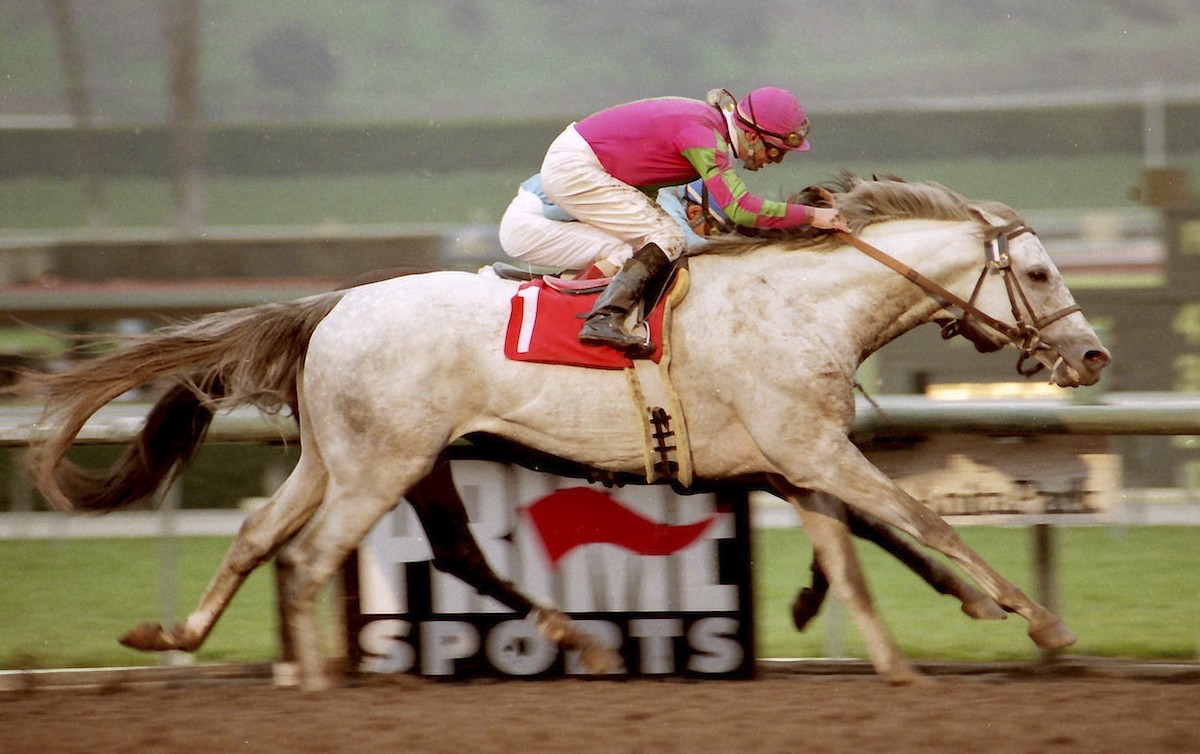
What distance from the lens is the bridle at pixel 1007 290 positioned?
475 cm

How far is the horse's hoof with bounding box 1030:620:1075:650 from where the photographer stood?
4492mm

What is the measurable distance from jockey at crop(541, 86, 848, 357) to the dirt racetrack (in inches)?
46.0

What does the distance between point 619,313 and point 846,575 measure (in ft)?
3.84

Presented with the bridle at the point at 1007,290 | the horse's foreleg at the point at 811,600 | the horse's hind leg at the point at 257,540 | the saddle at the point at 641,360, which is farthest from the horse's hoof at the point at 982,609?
the horse's hind leg at the point at 257,540

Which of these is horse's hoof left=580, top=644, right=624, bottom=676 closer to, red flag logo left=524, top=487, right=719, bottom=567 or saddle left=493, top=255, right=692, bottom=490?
red flag logo left=524, top=487, right=719, bottom=567

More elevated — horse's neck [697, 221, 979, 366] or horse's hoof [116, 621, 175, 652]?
horse's neck [697, 221, 979, 366]

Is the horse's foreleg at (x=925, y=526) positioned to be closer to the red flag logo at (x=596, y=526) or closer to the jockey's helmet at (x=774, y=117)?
the red flag logo at (x=596, y=526)

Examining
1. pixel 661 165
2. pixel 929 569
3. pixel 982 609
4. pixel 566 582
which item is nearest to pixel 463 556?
pixel 566 582

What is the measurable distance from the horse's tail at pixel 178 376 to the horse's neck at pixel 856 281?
58.4 inches

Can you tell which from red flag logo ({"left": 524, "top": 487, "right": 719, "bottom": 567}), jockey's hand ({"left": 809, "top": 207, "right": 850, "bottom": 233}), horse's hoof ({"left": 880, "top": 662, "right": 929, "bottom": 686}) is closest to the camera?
horse's hoof ({"left": 880, "top": 662, "right": 929, "bottom": 686})

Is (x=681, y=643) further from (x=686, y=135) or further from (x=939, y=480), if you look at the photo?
(x=686, y=135)

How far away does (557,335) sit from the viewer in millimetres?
4684

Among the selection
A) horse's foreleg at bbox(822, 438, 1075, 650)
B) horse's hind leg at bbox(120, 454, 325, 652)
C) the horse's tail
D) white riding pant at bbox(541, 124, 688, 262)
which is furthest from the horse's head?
horse's hind leg at bbox(120, 454, 325, 652)

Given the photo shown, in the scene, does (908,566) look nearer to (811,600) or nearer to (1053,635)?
(811,600)
